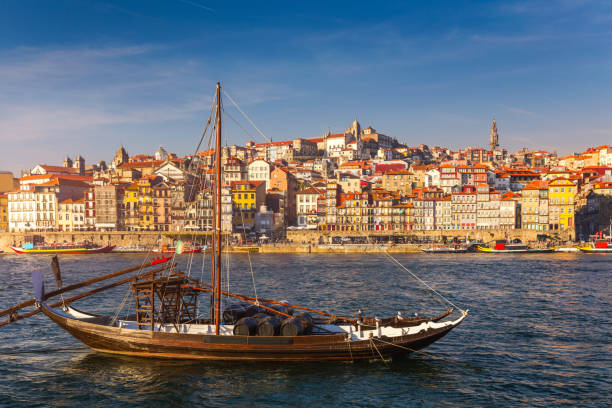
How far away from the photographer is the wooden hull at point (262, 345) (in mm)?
22328

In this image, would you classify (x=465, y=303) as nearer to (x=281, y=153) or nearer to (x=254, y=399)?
(x=254, y=399)

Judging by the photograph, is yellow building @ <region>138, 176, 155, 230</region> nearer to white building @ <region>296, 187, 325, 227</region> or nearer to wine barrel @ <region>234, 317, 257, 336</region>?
white building @ <region>296, 187, 325, 227</region>

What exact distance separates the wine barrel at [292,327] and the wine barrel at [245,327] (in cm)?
123

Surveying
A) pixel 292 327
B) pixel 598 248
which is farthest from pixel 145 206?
pixel 292 327

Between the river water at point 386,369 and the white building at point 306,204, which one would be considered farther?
the white building at point 306,204

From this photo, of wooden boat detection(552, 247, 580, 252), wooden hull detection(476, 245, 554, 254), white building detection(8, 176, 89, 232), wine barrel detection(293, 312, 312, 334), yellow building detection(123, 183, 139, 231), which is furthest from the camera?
white building detection(8, 176, 89, 232)

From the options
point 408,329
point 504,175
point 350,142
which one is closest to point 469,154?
point 350,142

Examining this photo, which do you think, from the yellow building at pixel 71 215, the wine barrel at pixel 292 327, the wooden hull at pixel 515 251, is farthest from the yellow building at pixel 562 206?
the yellow building at pixel 71 215

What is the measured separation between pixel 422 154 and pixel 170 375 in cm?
16409

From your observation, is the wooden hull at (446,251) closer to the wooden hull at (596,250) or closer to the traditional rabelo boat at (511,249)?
the traditional rabelo boat at (511,249)

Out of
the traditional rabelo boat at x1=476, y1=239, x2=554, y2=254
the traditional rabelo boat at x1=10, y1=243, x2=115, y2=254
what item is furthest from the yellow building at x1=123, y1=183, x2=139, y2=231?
the traditional rabelo boat at x1=476, y1=239, x2=554, y2=254

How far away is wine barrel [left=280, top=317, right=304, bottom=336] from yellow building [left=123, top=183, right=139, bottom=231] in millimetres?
87221

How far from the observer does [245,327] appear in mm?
22625

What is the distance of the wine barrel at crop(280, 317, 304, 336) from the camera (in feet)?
73.5
